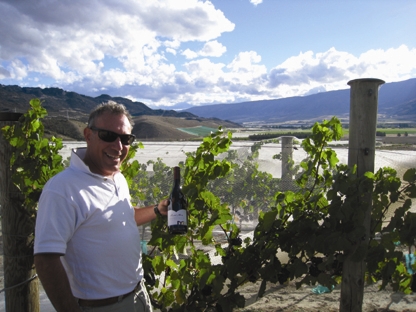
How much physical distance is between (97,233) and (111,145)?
46 cm

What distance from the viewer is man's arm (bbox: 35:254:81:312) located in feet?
4.90

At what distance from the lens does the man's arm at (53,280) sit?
1.49 metres

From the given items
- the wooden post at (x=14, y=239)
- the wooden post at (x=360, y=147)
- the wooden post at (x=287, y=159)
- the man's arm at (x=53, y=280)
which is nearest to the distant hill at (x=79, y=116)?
the wooden post at (x=287, y=159)

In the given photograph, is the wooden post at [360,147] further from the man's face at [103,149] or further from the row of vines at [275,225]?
the man's face at [103,149]

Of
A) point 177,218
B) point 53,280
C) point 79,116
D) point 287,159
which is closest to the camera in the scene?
point 53,280

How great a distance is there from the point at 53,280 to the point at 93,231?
0.28 meters

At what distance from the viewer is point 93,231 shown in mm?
1698

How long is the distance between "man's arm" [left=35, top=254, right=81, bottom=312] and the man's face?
0.55 meters

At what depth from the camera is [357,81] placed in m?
2.27

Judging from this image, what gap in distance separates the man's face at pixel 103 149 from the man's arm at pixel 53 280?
21.7 inches

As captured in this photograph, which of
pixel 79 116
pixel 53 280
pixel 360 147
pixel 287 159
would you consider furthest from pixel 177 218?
pixel 79 116

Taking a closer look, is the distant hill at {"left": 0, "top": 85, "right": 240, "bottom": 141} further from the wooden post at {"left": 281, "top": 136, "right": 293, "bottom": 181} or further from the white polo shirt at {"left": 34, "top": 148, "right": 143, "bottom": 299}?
the white polo shirt at {"left": 34, "top": 148, "right": 143, "bottom": 299}

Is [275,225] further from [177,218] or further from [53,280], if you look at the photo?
[53,280]

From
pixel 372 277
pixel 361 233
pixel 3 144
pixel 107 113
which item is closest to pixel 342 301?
pixel 372 277
